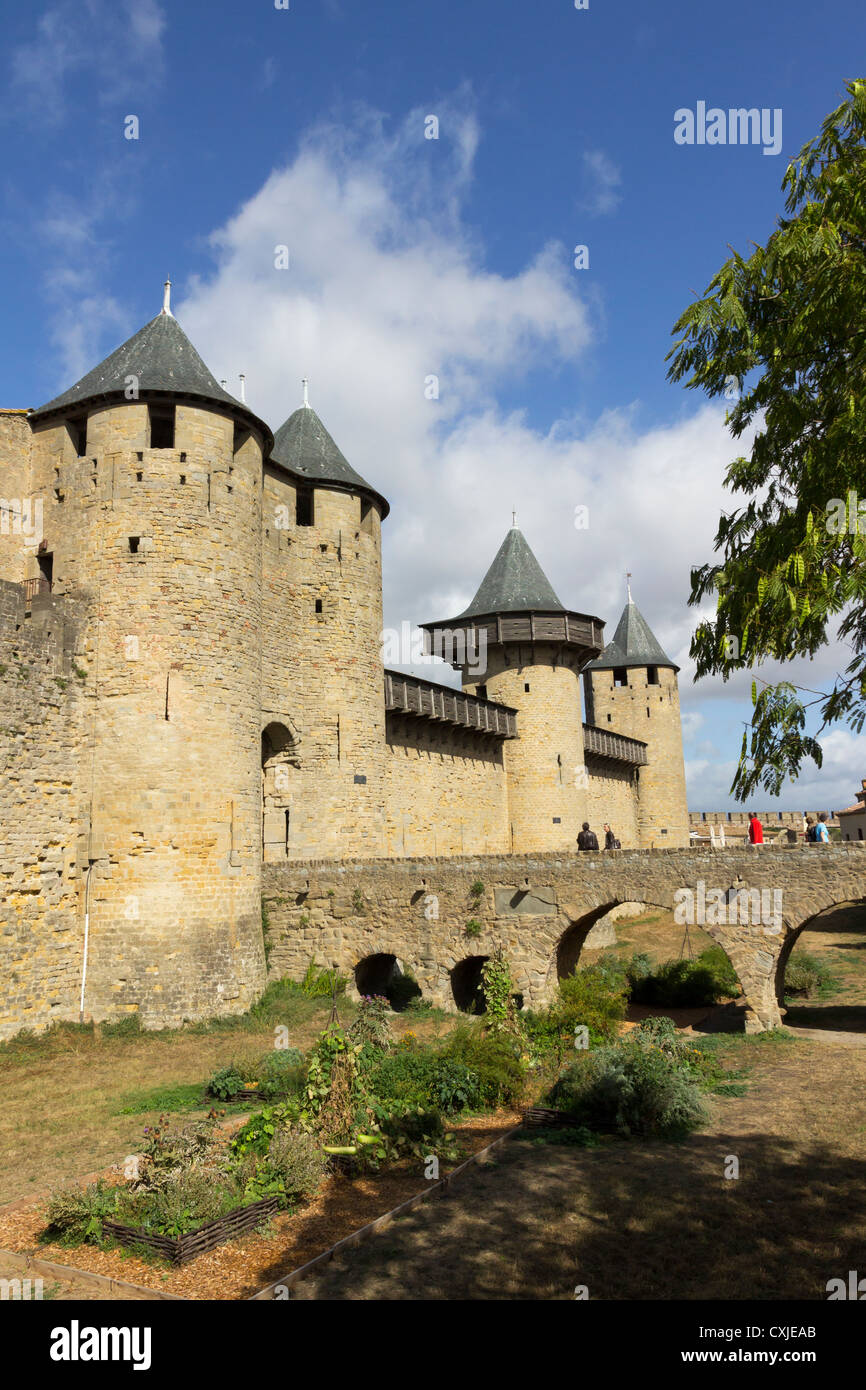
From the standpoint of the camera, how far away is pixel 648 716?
3916cm

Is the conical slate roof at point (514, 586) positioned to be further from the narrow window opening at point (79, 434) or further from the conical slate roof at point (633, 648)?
the narrow window opening at point (79, 434)

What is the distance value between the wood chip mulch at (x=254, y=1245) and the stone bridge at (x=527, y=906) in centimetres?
716

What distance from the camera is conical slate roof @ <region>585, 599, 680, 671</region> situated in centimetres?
3919

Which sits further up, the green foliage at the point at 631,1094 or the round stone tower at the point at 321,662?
the round stone tower at the point at 321,662

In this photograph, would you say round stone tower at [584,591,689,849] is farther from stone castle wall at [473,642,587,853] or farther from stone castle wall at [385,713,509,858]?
stone castle wall at [385,713,509,858]

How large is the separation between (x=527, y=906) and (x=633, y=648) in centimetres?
2571

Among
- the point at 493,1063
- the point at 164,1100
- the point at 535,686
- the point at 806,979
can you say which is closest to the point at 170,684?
the point at 164,1100

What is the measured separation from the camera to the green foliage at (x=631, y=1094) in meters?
9.10

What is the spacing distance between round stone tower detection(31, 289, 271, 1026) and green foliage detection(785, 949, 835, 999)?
35.7 feet

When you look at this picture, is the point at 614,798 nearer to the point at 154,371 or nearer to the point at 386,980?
the point at 386,980

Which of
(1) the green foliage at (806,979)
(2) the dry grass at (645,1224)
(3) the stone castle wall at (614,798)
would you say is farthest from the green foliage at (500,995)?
(3) the stone castle wall at (614,798)

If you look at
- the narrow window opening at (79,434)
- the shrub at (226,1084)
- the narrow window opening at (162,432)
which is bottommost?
the shrub at (226,1084)
